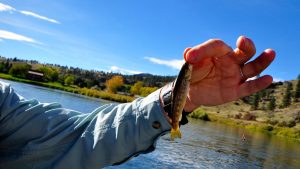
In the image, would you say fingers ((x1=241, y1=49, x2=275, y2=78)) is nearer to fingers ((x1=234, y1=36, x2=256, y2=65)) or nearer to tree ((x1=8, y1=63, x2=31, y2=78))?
fingers ((x1=234, y1=36, x2=256, y2=65))

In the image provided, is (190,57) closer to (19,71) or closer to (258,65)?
(258,65)

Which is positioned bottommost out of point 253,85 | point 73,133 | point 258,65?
point 73,133

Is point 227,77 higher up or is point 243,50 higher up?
A: point 243,50

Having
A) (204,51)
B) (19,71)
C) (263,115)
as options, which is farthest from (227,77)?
(19,71)

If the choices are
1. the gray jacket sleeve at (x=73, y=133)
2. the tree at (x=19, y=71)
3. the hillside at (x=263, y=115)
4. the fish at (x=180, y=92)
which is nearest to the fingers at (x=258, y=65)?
the fish at (x=180, y=92)

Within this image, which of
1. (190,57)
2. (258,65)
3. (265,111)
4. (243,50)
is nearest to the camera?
(190,57)

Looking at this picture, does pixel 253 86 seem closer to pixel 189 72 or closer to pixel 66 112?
pixel 189 72

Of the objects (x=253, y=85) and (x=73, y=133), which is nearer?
(x=253, y=85)

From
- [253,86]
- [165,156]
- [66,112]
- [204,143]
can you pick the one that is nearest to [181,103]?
[253,86]
